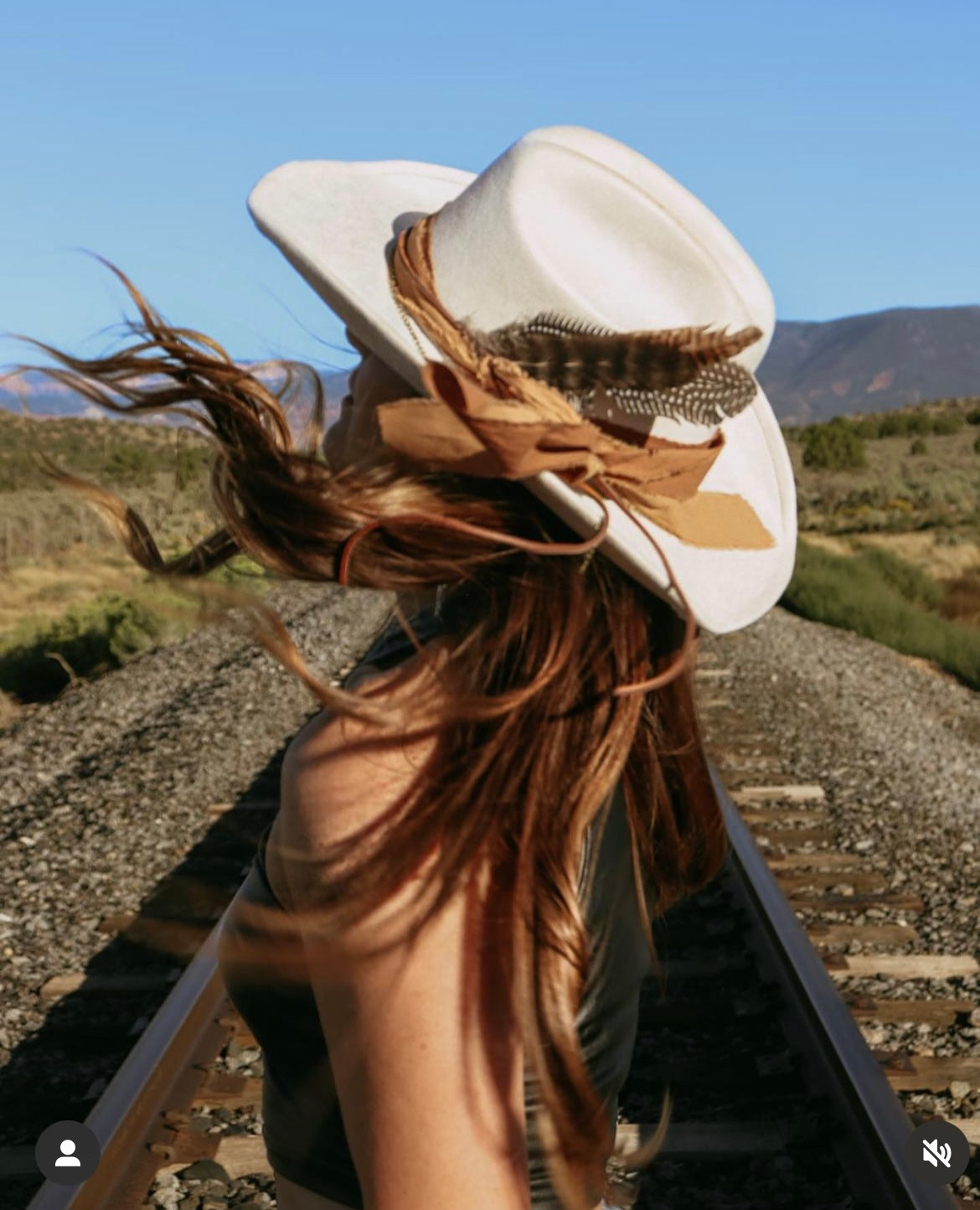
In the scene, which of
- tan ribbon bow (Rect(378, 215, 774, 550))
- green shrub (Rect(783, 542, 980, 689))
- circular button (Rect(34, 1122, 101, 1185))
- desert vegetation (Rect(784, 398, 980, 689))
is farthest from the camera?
desert vegetation (Rect(784, 398, 980, 689))

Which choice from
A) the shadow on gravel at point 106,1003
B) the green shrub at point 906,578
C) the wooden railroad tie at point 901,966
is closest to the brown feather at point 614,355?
the shadow on gravel at point 106,1003

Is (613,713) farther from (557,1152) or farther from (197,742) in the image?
(197,742)

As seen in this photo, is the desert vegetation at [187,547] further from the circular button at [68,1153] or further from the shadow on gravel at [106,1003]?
the circular button at [68,1153]

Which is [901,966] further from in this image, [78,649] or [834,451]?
[834,451]

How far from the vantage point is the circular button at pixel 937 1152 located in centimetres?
297

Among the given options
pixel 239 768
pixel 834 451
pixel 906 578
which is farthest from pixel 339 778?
pixel 834 451

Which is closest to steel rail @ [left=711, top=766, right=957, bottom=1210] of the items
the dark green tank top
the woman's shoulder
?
the dark green tank top

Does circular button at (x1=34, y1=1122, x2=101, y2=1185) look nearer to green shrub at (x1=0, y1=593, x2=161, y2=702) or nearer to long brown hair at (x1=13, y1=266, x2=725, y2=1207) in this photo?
long brown hair at (x1=13, y1=266, x2=725, y2=1207)

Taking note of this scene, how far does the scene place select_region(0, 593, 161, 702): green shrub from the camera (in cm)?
1166

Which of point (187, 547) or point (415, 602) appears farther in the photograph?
point (187, 547)

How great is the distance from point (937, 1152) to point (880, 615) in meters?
11.4

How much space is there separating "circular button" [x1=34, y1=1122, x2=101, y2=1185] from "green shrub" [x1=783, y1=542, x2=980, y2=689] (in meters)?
9.40

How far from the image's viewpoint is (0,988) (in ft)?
14.5

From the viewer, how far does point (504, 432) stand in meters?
1.24
